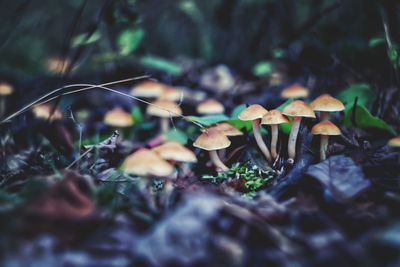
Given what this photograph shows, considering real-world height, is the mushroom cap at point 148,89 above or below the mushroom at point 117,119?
above

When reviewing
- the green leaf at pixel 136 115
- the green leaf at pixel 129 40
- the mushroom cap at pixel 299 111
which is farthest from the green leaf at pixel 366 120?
the green leaf at pixel 129 40

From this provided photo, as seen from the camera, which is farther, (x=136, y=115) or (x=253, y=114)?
(x=136, y=115)

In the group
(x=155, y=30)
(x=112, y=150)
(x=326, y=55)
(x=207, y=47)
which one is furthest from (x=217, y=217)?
(x=155, y=30)

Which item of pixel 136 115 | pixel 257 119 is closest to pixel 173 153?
pixel 257 119

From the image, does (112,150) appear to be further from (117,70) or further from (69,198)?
(117,70)

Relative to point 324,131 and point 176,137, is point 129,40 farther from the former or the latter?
point 324,131

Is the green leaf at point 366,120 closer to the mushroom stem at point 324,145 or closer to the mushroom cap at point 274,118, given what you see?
the mushroom stem at point 324,145

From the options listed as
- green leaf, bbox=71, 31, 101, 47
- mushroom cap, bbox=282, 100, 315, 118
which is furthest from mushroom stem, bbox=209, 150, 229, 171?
green leaf, bbox=71, 31, 101, 47
